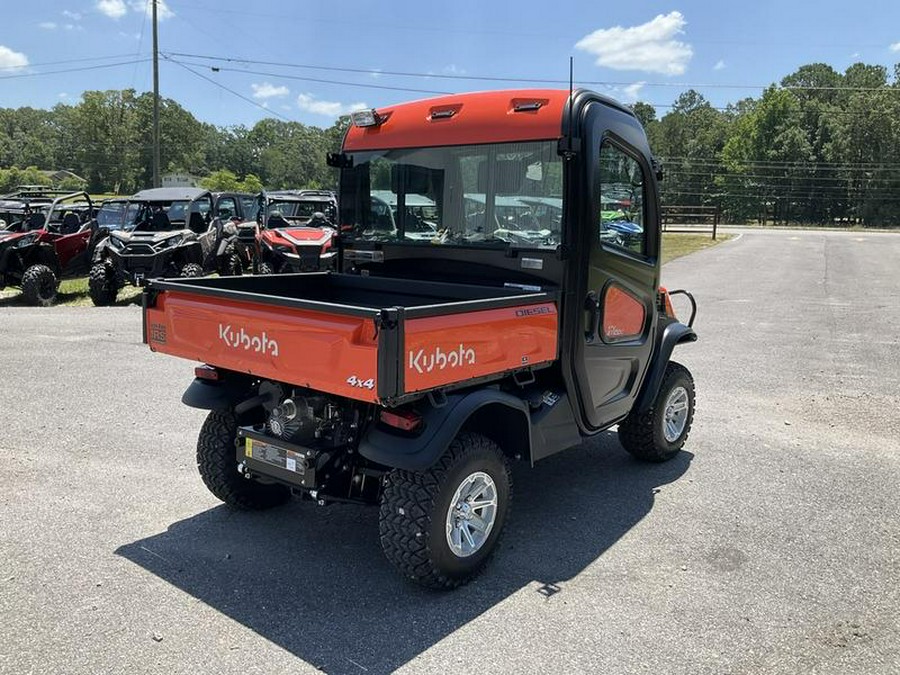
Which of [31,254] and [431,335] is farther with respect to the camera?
[31,254]

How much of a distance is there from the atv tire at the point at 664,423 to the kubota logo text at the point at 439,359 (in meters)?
2.21

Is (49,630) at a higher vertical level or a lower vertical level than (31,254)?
lower

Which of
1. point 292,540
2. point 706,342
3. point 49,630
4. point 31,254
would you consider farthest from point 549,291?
point 31,254

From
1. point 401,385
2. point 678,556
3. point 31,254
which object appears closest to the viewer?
point 401,385

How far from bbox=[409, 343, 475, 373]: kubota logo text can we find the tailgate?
0.20m

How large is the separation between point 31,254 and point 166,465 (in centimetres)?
1072

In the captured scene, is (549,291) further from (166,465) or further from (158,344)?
(166,465)

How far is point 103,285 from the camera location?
1336cm

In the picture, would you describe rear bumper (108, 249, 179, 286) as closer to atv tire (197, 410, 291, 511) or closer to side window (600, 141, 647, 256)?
atv tire (197, 410, 291, 511)

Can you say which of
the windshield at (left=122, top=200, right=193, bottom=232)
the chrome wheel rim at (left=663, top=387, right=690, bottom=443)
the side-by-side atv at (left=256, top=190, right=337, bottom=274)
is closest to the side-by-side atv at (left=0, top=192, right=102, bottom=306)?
the windshield at (left=122, top=200, right=193, bottom=232)

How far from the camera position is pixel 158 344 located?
416cm

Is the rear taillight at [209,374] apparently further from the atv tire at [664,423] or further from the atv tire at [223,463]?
the atv tire at [664,423]

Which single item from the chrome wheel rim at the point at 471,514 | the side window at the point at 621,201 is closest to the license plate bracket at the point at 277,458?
the chrome wheel rim at the point at 471,514

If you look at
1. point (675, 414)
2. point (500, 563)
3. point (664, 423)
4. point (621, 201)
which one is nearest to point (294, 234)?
point (675, 414)
